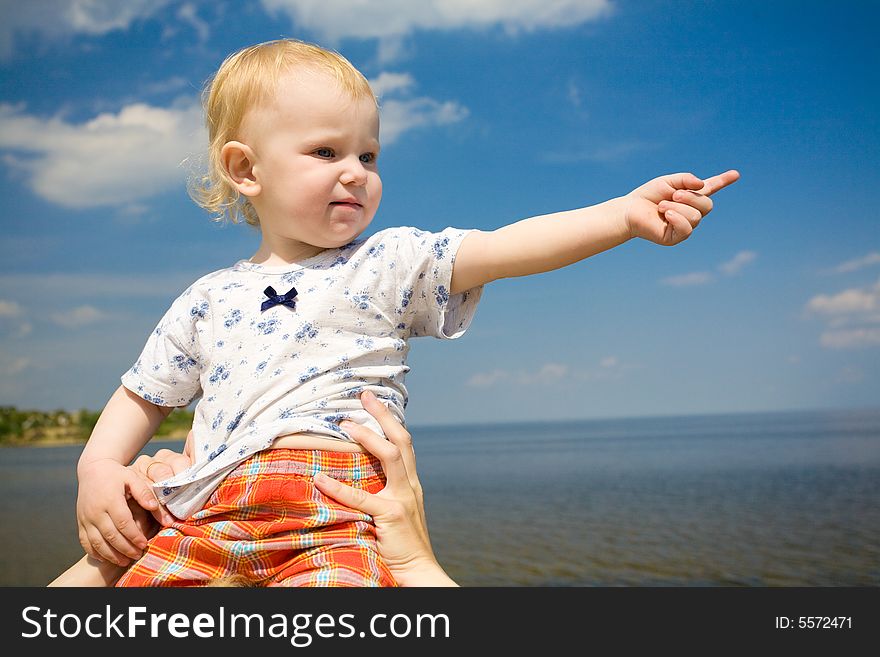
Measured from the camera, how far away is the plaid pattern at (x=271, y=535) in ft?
5.58

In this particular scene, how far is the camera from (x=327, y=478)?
1.76 meters

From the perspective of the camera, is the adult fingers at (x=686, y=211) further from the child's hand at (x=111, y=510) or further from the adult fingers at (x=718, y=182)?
the child's hand at (x=111, y=510)

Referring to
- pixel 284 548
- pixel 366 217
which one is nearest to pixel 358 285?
pixel 366 217

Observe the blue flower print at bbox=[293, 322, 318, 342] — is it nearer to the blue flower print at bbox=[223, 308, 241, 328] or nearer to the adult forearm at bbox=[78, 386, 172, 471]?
the blue flower print at bbox=[223, 308, 241, 328]

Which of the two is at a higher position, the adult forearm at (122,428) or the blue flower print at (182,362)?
the blue flower print at (182,362)

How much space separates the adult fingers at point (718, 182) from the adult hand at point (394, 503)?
0.89 m

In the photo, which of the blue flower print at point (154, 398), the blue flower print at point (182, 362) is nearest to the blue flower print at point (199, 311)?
the blue flower print at point (182, 362)

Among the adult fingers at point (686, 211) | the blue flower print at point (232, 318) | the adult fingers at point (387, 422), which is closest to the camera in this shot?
the adult fingers at point (686, 211)

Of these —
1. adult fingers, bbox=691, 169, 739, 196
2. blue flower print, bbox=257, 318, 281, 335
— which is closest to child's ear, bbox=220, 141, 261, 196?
blue flower print, bbox=257, 318, 281, 335

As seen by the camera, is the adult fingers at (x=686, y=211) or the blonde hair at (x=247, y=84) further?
the blonde hair at (x=247, y=84)

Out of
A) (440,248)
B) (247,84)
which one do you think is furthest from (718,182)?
(247,84)

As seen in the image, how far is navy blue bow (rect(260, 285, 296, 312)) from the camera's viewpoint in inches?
→ 78.2

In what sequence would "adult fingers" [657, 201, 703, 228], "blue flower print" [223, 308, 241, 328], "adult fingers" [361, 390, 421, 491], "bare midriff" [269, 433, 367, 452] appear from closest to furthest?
"adult fingers" [657, 201, 703, 228] → "bare midriff" [269, 433, 367, 452] → "adult fingers" [361, 390, 421, 491] → "blue flower print" [223, 308, 241, 328]
